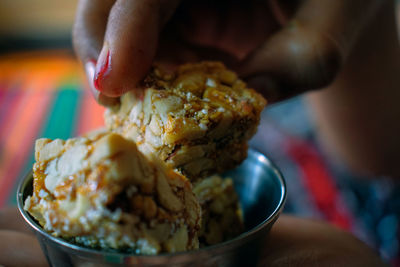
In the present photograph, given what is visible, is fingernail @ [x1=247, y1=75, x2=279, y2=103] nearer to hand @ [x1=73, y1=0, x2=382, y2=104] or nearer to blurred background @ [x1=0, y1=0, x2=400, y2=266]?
hand @ [x1=73, y1=0, x2=382, y2=104]

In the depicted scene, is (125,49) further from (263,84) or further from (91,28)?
(263,84)

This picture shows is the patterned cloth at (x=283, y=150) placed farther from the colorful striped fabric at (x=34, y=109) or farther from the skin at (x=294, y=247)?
the skin at (x=294, y=247)

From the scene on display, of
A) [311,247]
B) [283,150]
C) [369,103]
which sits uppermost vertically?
[311,247]


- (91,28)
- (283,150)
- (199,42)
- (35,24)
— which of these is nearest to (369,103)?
(283,150)

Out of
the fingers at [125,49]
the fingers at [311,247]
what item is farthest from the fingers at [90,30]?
the fingers at [311,247]

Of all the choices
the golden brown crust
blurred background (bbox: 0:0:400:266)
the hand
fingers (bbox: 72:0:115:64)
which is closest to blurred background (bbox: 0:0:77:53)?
blurred background (bbox: 0:0:400:266)

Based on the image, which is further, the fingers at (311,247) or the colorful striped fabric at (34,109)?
the colorful striped fabric at (34,109)
